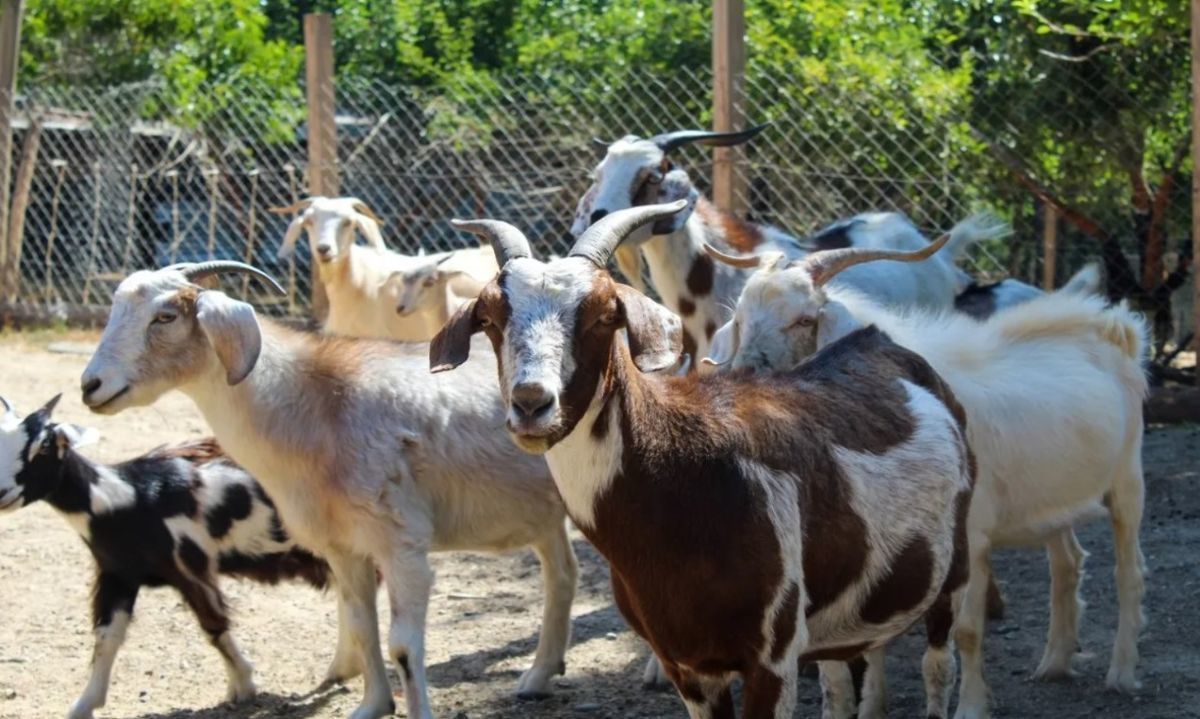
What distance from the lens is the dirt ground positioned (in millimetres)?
5566

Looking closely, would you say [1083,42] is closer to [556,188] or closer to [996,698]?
[556,188]

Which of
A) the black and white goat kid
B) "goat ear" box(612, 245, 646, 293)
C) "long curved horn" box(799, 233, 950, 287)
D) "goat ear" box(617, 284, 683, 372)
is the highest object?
"goat ear" box(617, 284, 683, 372)

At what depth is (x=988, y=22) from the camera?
10.8 m

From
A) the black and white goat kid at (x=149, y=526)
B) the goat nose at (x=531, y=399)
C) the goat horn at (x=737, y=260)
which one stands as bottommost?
the black and white goat kid at (x=149, y=526)

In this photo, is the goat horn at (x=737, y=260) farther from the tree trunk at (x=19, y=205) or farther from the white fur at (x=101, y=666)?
the tree trunk at (x=19, y=205)

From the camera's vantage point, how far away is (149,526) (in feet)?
19.4

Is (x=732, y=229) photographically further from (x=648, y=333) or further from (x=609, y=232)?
(x=648, y=333)

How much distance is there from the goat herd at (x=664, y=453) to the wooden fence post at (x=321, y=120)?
405 cm

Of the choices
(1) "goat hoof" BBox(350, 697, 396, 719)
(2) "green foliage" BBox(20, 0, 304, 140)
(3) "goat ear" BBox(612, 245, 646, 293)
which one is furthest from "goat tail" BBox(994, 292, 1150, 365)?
(2) "green foliage" BBox(20, 0, 304, 140)

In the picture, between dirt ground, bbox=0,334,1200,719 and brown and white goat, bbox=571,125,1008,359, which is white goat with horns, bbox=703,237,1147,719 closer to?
dirt ground, bbox=0,334,1200,719

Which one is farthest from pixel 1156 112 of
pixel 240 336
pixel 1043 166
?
pixel 240 336

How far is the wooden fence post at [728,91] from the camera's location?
8.58 meters

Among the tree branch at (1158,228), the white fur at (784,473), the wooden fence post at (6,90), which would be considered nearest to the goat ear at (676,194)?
the white fur at (784,473)

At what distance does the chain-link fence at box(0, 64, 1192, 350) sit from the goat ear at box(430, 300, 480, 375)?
506 centimetres
